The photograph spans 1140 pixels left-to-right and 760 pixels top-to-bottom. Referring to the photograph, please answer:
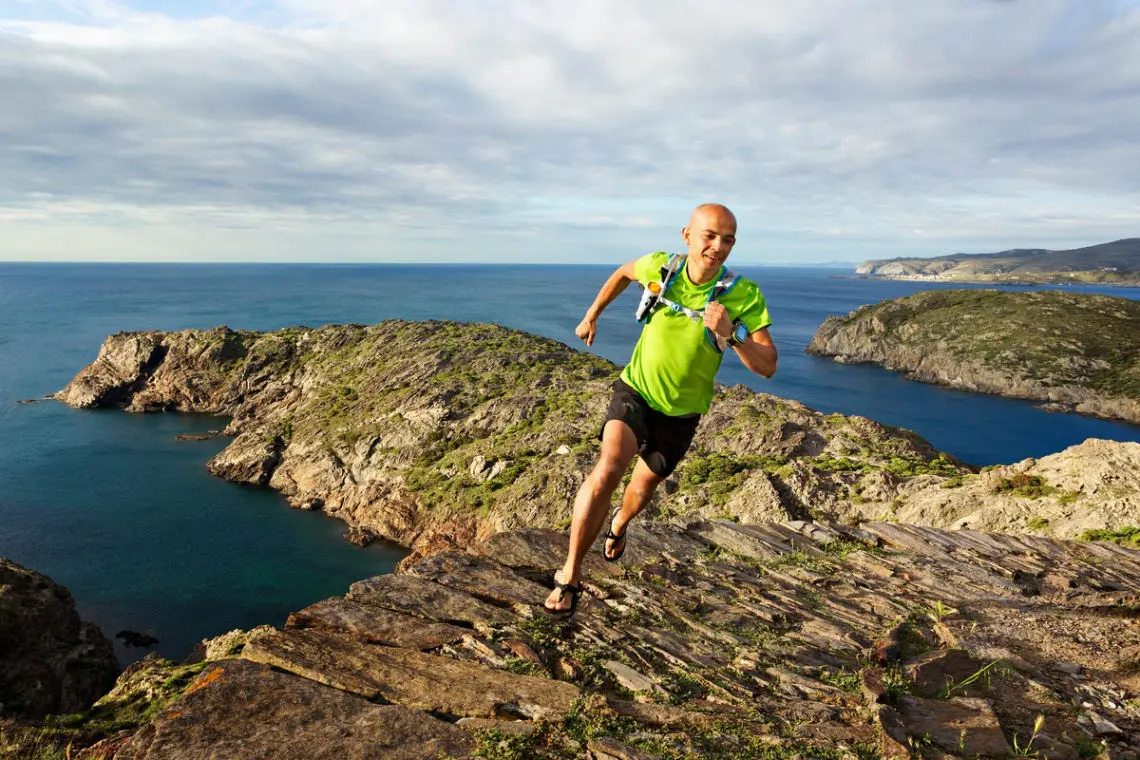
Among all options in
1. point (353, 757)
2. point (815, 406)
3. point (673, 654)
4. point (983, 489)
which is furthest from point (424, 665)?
point (815, 406)

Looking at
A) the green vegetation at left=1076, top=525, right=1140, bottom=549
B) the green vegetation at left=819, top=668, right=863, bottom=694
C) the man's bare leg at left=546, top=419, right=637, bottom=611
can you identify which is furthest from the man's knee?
the green vegetation at left=1076, top=525, right=1140, bottom=549

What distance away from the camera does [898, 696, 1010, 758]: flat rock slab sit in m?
5.32

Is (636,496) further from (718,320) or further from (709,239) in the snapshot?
(709,239)

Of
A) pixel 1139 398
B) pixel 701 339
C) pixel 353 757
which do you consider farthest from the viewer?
pixel 1139 398

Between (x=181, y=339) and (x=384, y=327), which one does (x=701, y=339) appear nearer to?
(x=384, y=327)

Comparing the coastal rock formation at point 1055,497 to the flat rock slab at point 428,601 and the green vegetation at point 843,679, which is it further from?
the flat rock slab at point 428,601

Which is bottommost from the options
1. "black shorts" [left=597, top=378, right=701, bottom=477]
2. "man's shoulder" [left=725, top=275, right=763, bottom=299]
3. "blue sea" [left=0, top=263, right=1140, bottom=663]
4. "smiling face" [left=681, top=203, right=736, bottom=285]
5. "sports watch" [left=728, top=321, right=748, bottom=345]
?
"blue sea" [left=0, top=263, right=1140, bottom=663]

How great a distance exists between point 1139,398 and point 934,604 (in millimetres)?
132070

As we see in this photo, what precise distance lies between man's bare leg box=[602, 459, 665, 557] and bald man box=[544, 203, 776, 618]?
0.04 metres

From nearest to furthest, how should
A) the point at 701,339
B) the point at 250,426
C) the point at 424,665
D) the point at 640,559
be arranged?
the point at 701,339, the point at 424,665, the point at 640,559, the point at 250,426

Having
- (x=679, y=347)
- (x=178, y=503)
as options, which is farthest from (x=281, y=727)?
(x=178, y=503)

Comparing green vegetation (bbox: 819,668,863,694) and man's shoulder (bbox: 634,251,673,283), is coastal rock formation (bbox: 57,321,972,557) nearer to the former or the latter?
green vegetation (bbox: 819,668,863,694)

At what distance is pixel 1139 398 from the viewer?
103375 millimetres

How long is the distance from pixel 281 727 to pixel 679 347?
4966mm
